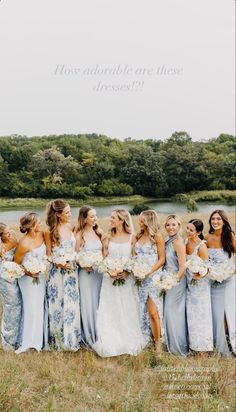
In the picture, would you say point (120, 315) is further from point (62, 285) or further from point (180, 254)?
point (180, 254)

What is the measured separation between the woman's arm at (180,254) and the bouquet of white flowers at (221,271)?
0.37 meters

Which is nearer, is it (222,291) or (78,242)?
(78,242)

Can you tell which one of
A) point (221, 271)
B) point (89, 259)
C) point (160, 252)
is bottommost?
point (221, 271)

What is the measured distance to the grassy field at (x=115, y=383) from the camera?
14.5 ft

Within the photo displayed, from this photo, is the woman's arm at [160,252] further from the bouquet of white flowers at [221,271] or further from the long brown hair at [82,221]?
the long brown hair at [82,221]

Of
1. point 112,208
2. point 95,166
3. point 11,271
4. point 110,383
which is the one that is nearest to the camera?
point 110,383

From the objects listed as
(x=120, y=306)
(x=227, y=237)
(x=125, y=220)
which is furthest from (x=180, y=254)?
(x=120, y=306)

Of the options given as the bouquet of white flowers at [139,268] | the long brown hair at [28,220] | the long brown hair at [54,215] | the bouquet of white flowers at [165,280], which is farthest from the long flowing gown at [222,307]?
the long brown hair at [28,220]

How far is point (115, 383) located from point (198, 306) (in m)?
1.48

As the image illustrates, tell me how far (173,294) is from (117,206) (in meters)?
1.43

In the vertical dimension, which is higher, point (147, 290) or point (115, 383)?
point (147, 290)

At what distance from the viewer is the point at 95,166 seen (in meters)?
6.49

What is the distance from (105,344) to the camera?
5605 mm

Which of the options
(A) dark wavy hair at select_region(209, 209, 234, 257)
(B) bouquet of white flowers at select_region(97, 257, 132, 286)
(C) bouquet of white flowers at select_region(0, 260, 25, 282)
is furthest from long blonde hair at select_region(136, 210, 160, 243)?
(C) bouquet of white flowers at select_region(0, 260, 25, 282)
